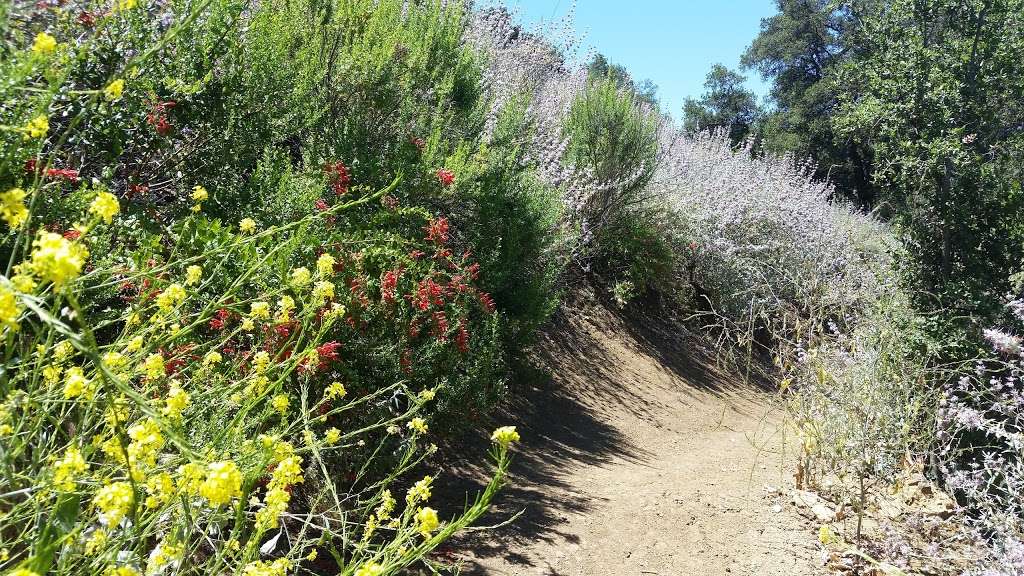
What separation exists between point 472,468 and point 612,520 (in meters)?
1.11

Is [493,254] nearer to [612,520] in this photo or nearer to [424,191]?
[424,191]

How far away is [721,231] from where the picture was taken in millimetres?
11656

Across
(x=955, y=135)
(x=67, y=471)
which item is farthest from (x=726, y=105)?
(x=67, y=471)

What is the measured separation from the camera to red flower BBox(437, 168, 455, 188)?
5.14 metres

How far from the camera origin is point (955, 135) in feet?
18.9

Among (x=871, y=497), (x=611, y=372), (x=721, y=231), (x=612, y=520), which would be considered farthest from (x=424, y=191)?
(x=721, y=231)

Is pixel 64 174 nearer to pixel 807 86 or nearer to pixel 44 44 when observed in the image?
pixel 44 44

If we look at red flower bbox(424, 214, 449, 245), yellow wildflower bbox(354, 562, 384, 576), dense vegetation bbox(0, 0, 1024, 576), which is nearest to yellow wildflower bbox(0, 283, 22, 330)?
dense vegetation bbox(0, 0, 1024, 576)

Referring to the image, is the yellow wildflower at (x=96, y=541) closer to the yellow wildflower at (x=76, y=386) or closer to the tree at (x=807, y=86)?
the yellow wildflower at (x=76, y=386)

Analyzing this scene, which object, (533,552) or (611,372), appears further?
(611,372)

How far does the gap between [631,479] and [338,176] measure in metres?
3.09

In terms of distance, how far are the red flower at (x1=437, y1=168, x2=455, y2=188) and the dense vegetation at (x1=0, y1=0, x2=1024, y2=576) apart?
75mm

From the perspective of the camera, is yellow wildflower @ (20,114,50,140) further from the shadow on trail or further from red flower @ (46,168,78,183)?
the shadow on trail

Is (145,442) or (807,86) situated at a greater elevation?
(807,86)
